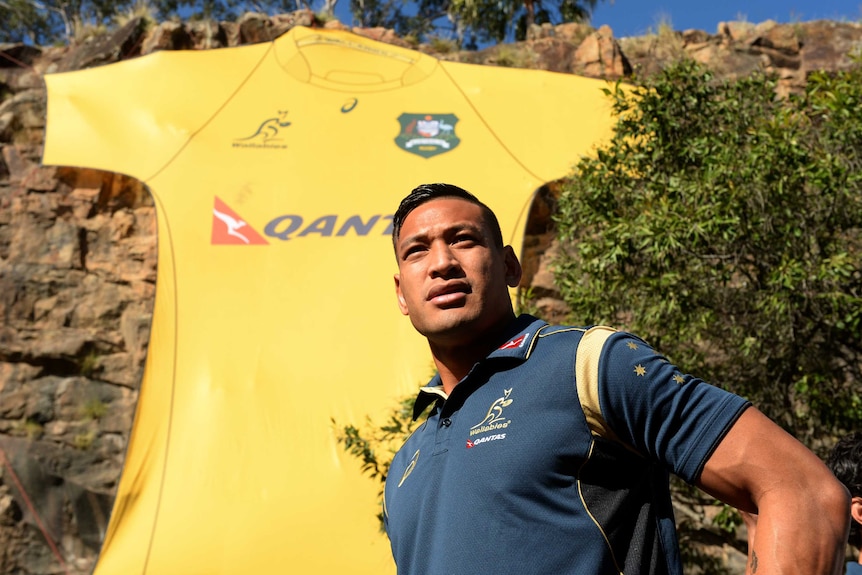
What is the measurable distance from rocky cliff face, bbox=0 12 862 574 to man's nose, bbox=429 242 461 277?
506cm

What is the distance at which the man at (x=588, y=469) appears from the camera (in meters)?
1.28

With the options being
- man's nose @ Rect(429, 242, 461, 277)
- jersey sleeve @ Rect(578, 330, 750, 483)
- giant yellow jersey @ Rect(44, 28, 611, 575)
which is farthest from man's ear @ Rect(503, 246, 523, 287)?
giant yellow jersey @ Rect(44, 28, 611, 575)

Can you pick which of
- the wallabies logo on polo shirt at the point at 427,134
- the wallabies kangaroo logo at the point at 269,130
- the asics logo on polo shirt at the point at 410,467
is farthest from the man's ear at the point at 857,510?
the wallabies kangaroo logo at the point at 269,130

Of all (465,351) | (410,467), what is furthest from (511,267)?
(410,467)

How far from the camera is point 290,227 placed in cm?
730

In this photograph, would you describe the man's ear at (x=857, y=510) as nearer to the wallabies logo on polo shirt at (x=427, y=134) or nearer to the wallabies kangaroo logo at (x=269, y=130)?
the wallabies logo on polo shirt at (x=427, y=134)

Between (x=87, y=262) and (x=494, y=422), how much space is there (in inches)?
297

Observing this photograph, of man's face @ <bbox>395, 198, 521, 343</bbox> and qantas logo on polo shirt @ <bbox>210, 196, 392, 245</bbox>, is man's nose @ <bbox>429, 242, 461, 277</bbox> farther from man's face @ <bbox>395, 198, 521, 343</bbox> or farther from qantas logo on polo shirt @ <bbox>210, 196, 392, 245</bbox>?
qantas logo on polo shirt @ <bbox>210, 196, 392, 245</bbox>

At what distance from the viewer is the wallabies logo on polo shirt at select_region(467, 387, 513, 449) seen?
4.99 feet

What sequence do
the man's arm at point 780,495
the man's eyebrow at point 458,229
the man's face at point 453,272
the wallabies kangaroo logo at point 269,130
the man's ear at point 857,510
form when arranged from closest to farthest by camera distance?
the man's arm at point 780,495
the man's face at point 453,272
the man's eyebrow at point 458,229
the man's ear at point 857,510
the wallabies kangaroo logo at point 269,130

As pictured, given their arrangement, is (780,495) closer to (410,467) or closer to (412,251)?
(410,467)

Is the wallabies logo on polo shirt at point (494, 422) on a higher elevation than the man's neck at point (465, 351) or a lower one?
lower

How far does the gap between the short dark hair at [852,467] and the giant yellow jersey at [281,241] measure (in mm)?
3535

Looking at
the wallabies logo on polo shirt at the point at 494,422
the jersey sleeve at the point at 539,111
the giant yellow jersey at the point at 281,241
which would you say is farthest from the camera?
the jersey sleeve at the point at 539,111
